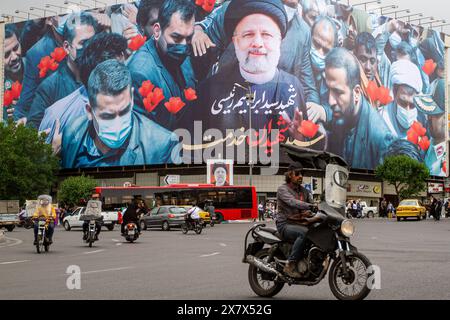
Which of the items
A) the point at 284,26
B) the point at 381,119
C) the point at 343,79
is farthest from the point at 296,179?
the point at 381,119

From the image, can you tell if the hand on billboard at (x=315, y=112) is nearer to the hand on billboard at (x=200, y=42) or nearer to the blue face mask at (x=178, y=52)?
the hand on billboard at (x=200, y=42)

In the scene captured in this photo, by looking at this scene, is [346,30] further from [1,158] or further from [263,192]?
[1,158]

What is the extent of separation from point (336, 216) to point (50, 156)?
256ft

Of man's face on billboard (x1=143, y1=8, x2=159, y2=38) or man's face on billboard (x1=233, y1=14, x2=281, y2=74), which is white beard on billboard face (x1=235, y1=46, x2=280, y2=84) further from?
man's face on billboard (x1=143, y1=8, x2=159, y2=38)

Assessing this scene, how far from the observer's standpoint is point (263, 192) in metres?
82.4

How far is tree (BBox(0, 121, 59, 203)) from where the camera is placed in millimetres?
73688

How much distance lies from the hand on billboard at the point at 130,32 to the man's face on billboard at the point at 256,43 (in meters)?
13.3

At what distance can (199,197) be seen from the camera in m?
54.6

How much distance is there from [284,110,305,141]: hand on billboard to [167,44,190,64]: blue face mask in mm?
13568

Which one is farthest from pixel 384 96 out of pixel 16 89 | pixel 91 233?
pixel 91 233

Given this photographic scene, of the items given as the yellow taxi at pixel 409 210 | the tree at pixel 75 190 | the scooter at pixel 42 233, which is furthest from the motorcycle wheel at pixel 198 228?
the tree at pixel 75 190

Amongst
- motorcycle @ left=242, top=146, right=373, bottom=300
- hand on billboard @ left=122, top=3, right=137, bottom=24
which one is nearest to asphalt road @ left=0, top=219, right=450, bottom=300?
motorcycle @ left=242, top=146, right=373, bottom=300

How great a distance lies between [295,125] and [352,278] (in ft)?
240

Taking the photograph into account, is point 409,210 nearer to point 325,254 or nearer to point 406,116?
point 325,254
